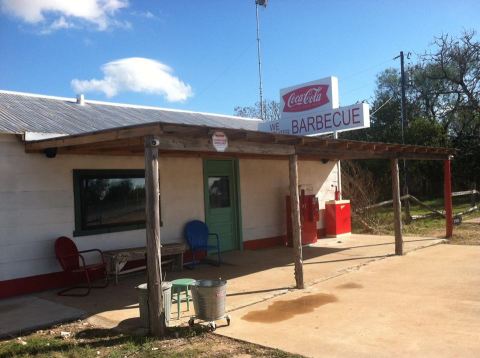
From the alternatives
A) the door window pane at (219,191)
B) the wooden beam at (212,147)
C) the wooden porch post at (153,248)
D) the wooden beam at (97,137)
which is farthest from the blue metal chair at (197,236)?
the wooden porch post at (153,248)

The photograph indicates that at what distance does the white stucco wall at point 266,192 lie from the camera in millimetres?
11344

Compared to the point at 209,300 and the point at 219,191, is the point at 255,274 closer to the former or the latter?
the point at 219,191

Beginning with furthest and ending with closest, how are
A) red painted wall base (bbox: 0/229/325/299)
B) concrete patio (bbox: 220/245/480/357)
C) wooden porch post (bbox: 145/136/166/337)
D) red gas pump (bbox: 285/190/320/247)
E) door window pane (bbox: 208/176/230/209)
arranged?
red gas pump (bbox: 285/190/320/247) → door window pane (bbox: 208/176/230/209) → red painted wall base (bbox: 0/229/325/299) → wooden porch post (bbox: 145/136/166/337) → concrete patio (bbox: 220/245/480/357)

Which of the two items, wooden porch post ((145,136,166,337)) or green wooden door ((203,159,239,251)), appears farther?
green wooden door ((203,159,239,251))

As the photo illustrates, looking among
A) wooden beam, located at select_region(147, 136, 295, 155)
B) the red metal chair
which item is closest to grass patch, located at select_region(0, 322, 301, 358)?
the red metal chair

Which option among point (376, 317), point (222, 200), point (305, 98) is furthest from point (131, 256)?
point (305, 98)

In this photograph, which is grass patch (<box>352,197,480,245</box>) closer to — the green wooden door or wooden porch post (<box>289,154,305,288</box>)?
the green wooden door

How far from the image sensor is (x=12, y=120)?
25.2 ft

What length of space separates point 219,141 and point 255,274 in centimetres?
327

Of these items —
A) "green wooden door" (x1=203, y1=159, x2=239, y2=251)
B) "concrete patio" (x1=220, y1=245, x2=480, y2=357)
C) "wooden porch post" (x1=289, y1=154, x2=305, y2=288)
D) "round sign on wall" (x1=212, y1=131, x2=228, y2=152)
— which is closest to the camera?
"concrete patio" (x1=220, y1=245, x2=480, y2=357)

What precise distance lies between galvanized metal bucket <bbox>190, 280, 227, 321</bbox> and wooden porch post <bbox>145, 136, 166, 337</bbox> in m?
0.42

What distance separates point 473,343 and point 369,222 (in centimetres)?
1053

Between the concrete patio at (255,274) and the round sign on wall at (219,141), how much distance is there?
2093 millimetres

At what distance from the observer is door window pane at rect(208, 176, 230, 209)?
10539 mm
